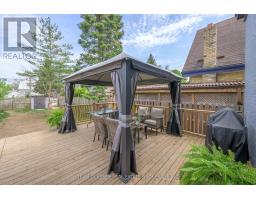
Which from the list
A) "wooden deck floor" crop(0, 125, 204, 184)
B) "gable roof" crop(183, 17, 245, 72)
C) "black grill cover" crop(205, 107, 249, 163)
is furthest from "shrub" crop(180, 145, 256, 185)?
"gable roof" crop(183, 17, 245, 72)

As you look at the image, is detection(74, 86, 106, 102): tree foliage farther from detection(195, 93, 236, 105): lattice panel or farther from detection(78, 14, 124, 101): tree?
detection(195, 93, 236, 105): lattice panel

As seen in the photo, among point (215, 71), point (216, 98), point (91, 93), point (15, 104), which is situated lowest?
point (15, 104)

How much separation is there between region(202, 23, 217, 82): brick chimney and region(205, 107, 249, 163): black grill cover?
5.33m

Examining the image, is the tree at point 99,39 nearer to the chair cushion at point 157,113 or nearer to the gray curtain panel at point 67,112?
the gray curtain panel at point 67,112

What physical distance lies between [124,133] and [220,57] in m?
7.58

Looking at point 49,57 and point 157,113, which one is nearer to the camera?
point 157,113

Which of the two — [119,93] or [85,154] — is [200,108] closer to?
[119,93]

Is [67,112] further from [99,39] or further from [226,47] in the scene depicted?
[226,47]

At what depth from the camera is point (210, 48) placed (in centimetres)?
765

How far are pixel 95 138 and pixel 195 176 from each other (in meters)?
3.61

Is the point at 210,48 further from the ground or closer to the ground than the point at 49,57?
closer to the ground

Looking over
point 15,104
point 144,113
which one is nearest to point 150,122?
point 144,113

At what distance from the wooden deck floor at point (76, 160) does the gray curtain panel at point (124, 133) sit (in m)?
0.18
